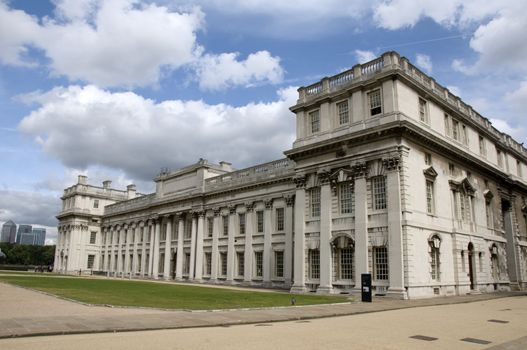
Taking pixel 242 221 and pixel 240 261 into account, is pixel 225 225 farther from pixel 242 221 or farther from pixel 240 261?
pixel 240 261

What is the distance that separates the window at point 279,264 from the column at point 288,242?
107cm

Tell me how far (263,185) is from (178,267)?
17425 millimetres

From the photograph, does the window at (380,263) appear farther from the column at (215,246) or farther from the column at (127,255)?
the column at (127,255)

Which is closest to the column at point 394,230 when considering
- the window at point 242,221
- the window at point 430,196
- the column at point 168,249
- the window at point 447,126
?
the window at point 430,196

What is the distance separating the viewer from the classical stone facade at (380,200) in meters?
27.8

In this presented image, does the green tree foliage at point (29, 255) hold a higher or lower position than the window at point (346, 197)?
lower

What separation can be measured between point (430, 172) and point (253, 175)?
62.5 ft

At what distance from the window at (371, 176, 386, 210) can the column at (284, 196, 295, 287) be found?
37.0 feet

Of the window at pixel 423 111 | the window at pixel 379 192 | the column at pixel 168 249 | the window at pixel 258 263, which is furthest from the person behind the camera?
the column at pixel 168 249

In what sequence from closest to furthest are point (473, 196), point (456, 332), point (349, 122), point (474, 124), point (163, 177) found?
point (456, 332) < point (349, 122) < point (473, 196) < point (474, 124) < point (163, 177)

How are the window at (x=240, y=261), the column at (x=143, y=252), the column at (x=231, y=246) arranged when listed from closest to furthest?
the window at (x=240, y=261), the column at (x=231, y=246), the column at (x=143, y=252)

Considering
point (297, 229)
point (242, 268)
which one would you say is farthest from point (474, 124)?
point (242, 268)

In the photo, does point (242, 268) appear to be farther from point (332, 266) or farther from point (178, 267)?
point (332, 266)

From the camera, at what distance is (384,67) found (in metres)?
29.4
